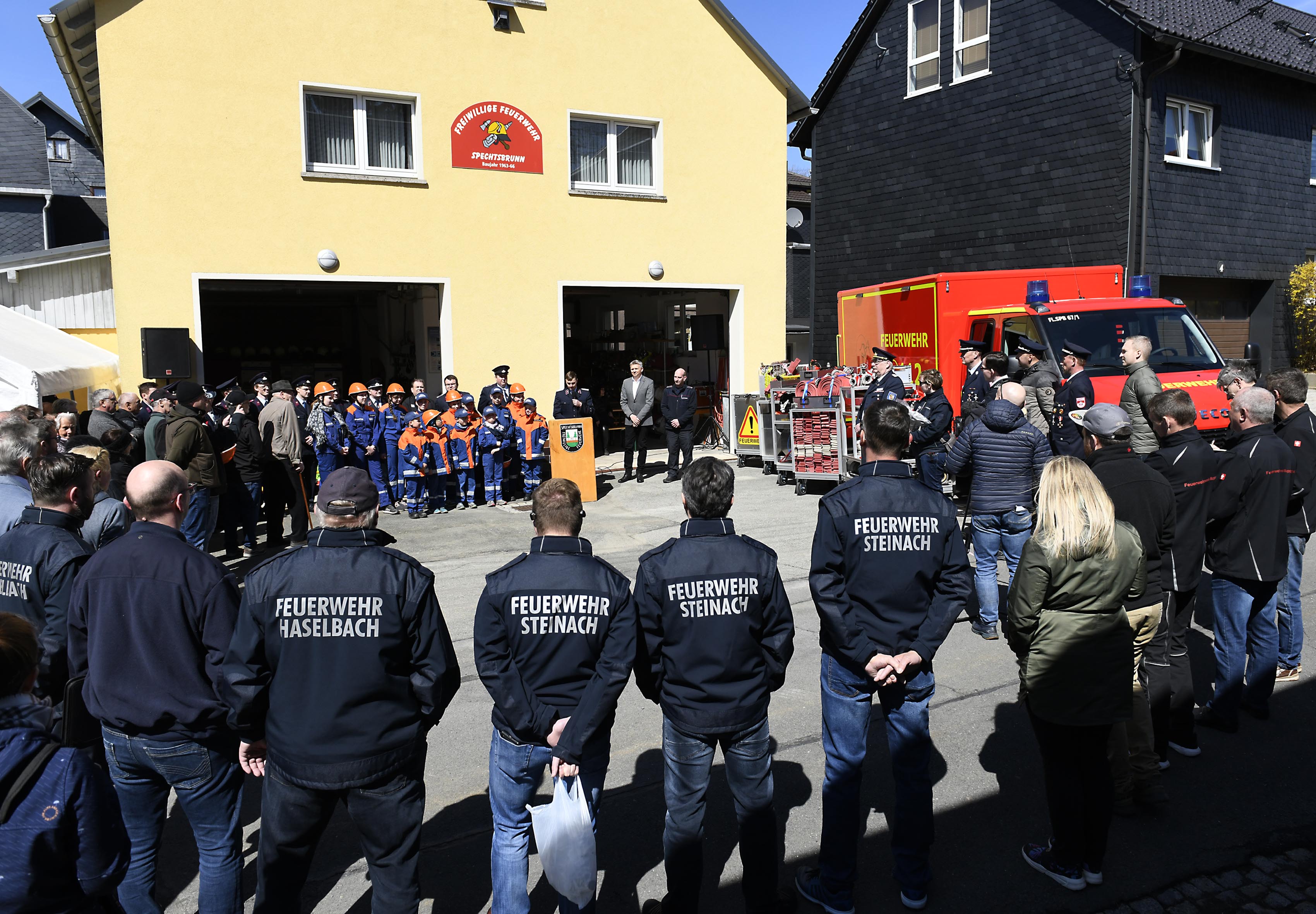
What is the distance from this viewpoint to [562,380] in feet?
51.1

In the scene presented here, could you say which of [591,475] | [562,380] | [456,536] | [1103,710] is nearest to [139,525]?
[1103,710]

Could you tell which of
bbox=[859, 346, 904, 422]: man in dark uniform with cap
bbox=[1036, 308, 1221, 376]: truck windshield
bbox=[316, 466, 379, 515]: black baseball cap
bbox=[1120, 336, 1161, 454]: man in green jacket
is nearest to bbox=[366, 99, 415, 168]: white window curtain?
bbox=[859, 346, 904, 422]: man in dark uniform with cap

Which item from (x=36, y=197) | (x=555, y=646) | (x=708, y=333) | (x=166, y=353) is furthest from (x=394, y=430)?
(x=36, y=197)

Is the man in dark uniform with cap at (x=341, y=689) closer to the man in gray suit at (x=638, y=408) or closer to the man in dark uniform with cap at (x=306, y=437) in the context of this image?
the man in dark uniform with cap at (x=306, y=437)

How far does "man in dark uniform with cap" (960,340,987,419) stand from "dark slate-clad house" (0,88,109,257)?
20139 mm

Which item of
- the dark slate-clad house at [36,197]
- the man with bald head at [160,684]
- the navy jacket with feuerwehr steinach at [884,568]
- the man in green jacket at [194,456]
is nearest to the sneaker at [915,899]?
the navy jacket with feuerwehr steinach at [884,568]

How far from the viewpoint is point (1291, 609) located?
5594 millimetres

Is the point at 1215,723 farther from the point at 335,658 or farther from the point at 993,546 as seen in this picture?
the point at 335,658

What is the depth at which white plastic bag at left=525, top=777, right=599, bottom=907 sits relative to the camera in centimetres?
310

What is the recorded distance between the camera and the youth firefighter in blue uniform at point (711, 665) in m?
3.34

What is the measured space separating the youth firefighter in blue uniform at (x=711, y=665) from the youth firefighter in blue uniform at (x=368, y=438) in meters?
9.28

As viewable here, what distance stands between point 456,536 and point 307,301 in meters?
13.5

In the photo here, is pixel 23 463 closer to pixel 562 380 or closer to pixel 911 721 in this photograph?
pixel 911 721

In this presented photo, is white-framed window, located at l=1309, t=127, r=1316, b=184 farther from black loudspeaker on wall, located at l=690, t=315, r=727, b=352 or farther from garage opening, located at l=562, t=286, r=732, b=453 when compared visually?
black loudspeaker on wall, located at l=690, t=315, r=727, b=352
